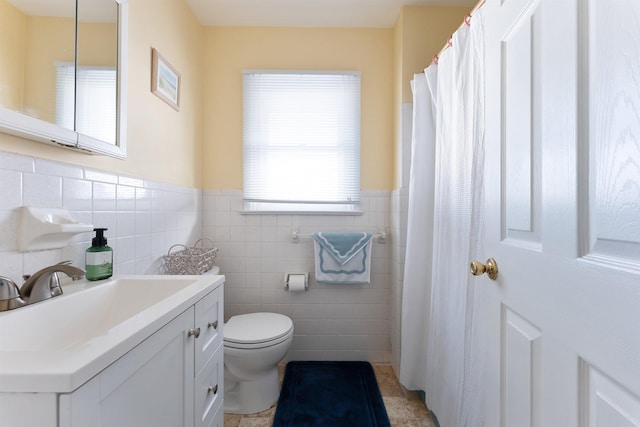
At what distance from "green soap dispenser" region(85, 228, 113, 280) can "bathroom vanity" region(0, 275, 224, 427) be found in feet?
0.14

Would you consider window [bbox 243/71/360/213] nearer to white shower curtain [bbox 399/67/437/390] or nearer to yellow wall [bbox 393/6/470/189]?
yellow wall [bbox 393/6/470/189]

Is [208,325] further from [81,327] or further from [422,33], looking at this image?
[422,33]

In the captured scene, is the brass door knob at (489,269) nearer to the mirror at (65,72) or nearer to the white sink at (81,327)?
the white sink at (81,327)

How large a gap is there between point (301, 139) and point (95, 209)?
1295 millimetres

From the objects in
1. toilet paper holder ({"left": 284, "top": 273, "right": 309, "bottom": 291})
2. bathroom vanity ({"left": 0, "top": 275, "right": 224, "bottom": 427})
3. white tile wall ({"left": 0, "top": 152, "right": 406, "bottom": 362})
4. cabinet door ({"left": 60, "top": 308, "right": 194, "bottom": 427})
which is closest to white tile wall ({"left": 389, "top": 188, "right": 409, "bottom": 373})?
white tile wall ({"left": 0, "top": 152, "right": 406, "bottom": 362})

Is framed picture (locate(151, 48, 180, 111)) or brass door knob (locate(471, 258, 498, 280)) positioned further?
framed picture (locate(151, 48, 180, 111))

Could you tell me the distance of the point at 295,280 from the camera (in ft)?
6.16

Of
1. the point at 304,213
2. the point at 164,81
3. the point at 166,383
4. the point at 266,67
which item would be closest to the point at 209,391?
the point at 166,383

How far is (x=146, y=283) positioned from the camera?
→ 38.1 inches

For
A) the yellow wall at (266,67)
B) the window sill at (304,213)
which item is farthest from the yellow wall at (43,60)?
the window sill at (304,213)

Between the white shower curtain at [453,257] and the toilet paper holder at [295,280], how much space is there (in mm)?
643

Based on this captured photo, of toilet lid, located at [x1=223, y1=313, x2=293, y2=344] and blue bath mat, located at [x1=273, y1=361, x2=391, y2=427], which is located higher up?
toilet lid, located at [x1=223, y1=313, x2=293, y2=344]

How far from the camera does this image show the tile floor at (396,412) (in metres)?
1.44

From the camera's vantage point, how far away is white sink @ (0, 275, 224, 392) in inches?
15.4
